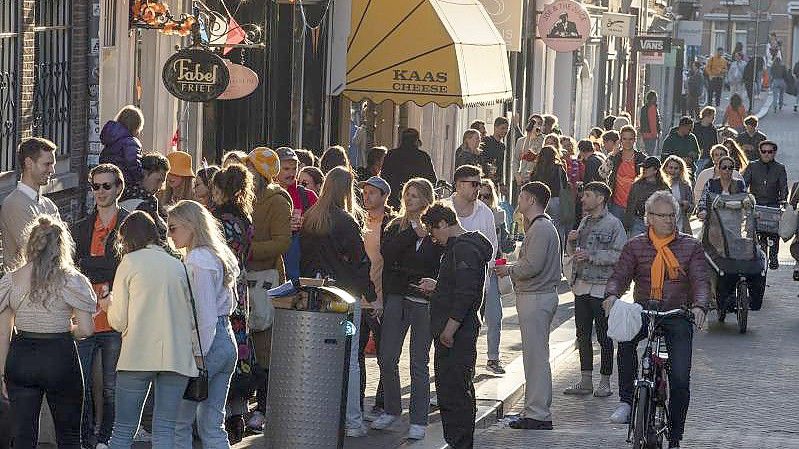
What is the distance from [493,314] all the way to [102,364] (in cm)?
498

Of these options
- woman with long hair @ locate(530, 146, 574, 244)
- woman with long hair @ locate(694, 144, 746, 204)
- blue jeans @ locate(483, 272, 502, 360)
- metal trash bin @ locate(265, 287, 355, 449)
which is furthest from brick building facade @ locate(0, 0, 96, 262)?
woman with long hair @ locate(694, 144, 746, 204)

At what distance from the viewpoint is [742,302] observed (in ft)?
60.0

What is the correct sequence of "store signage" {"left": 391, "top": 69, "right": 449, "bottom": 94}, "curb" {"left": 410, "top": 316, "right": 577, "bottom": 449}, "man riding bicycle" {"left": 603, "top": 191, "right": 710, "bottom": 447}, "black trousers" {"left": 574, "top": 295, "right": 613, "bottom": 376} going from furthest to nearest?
"store signage" {"left": 391, "top": 69, "right": 449, "bottom": 94} < "black trousers" {"left": 574, "top": 295, "right": 613, "bottom": 376} < "curb" {"left": 410, "top": 316, "right": 577, "bottom": 449} < "man riding bicycle" {"left": 603, "top": 191, "right": 710, "bottom": 447}

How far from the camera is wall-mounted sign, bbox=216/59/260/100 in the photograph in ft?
55.7

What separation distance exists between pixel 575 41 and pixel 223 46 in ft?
54.3

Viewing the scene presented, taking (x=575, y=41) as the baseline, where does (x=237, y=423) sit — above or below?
below

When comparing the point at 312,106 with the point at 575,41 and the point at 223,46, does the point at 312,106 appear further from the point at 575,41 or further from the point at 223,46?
the point at 575,41

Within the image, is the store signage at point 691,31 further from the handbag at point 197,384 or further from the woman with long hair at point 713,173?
the handbag at point 197,384

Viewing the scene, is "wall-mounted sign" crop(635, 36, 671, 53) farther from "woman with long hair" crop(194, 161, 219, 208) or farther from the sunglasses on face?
the sunglasses on face

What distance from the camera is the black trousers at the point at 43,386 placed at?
938 centimetres

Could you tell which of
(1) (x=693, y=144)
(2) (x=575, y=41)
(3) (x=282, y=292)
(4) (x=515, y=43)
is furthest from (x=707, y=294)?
(2) (x=575, y=41)

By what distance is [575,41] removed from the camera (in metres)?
32.6

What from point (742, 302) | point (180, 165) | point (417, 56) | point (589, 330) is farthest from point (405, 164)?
point (180, 165)

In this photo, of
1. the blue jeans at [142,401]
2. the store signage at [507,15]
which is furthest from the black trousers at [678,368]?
the store signage at [507,15]
